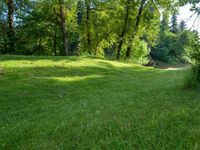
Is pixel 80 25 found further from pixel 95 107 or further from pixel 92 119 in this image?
pixel 92 119

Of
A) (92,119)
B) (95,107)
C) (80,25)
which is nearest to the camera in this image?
(92,119)

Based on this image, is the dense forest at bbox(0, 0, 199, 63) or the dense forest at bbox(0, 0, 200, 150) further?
the dense forest at bbox(0, 0, 199, 63)

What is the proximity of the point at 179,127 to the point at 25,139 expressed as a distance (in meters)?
2.77

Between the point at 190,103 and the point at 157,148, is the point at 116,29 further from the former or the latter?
the point at 157,148

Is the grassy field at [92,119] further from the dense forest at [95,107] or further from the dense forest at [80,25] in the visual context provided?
the dense forest at [80,25]

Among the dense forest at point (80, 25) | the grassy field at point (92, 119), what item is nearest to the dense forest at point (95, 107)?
the grassy field at point (92, 119)

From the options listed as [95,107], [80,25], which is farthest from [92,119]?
[80,25]

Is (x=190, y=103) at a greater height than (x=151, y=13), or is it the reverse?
(x=151, y=13)

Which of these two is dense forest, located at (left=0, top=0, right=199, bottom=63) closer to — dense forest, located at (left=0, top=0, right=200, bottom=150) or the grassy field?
dense forest, located at (left=0, top=0, right=200, bottom=150)

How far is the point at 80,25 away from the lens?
36406mm

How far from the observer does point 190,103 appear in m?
7.93

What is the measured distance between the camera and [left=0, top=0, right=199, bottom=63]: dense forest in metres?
30.9

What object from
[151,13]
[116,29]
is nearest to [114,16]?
[116,29]

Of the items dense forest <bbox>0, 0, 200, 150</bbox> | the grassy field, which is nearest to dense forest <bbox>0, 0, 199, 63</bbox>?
dense forest <bbox>0, 0, 200, 150</bbox>
